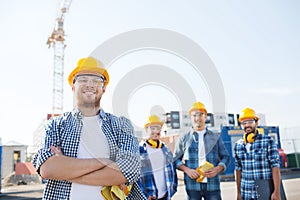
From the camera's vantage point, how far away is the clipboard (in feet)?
11.9

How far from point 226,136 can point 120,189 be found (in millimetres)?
15304

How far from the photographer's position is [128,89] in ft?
9.56

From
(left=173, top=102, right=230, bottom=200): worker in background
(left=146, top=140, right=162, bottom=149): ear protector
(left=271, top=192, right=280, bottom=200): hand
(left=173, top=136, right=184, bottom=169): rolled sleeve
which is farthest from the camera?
(left=146, top=140, right=162, bottom=149): ear protector

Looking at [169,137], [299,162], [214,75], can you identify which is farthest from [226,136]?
[214,75]

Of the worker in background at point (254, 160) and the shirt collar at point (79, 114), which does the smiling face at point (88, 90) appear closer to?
the shirt collar at point (79, 114)

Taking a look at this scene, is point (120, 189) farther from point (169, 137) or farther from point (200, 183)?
point (169, 137)

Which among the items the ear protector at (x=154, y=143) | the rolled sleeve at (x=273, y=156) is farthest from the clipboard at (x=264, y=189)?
the ear protector at (x=154, y=143)

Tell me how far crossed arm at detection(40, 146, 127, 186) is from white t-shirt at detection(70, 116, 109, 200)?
0.05m

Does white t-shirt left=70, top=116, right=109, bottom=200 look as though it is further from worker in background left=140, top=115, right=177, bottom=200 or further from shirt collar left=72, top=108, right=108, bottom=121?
worker in background left=140, top=115, right=177, bottom=200

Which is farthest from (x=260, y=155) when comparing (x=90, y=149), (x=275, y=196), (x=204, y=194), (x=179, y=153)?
(x=90, y=149)

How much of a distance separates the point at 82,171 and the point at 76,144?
0.72ft

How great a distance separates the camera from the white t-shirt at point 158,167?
164 inches

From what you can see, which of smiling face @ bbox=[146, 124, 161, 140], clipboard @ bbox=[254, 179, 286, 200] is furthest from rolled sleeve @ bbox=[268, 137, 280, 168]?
smiling face @ bbox=[146, 124, 161, 140]

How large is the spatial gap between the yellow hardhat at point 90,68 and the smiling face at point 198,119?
2157 millimetres
